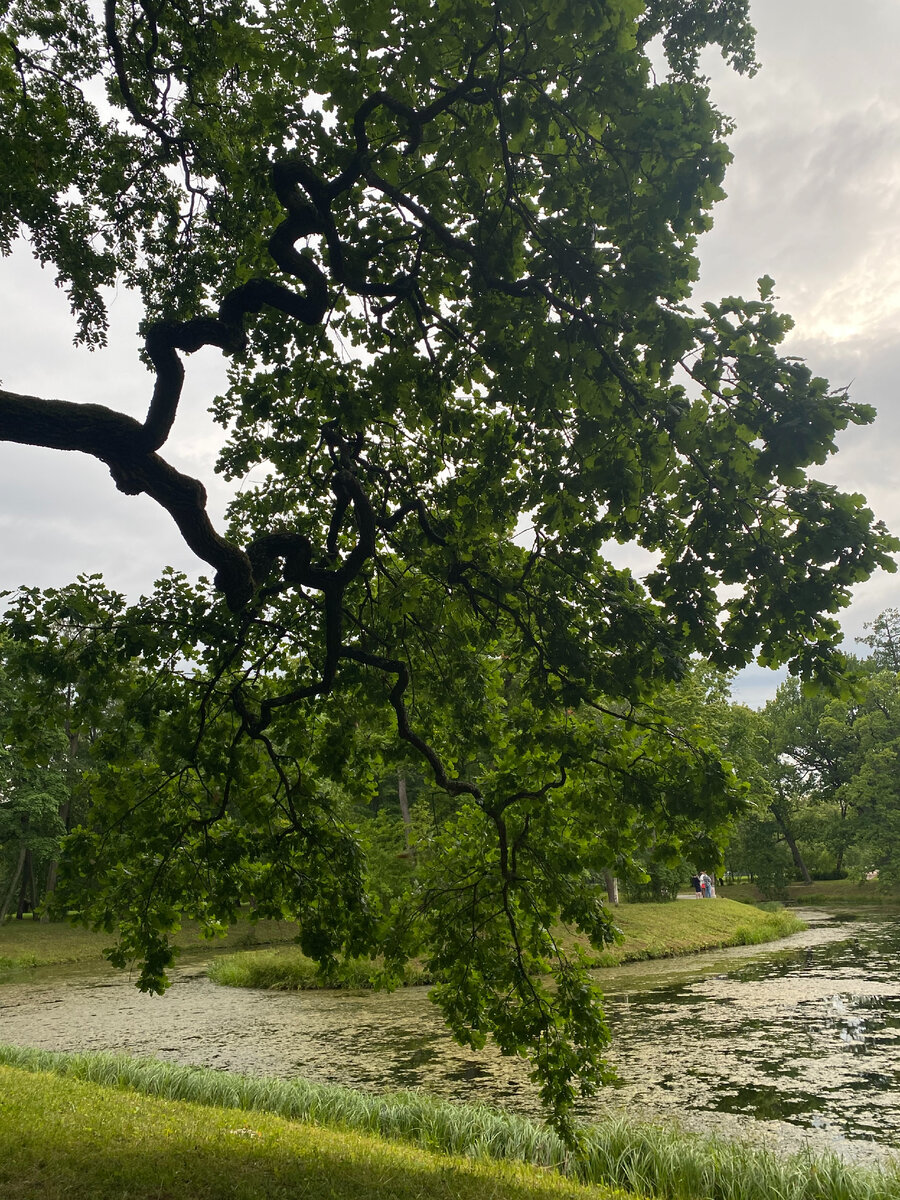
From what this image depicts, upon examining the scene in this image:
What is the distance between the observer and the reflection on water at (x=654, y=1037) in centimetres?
927

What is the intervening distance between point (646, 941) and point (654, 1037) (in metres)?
11.9

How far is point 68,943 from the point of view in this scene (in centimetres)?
2986

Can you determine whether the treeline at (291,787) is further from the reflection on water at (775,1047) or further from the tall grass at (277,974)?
the tall grass at (277,974)

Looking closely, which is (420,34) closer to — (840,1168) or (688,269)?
(688,269)

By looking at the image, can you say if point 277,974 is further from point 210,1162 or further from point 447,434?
point 447,434

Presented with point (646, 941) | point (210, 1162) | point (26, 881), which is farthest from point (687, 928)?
point (26, 881)

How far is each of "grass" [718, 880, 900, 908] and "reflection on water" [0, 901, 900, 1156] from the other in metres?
22.5

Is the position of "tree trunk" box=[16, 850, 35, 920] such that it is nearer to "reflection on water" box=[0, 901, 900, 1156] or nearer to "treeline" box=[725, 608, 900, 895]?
"reflection on water" box=[0, 901, 900, 1156]

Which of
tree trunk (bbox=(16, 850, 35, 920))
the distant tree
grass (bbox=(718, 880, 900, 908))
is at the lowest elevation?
grass (bbox=(718, 880, 900, 908))

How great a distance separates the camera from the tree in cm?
433

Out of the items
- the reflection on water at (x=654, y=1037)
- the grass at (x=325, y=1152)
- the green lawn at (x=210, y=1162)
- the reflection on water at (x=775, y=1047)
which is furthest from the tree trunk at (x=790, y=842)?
the green lawn at (x=210, y=1162)

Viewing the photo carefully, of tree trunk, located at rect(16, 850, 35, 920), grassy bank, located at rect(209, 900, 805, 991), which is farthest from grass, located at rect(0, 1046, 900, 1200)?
tree trunk, located at rect(16, 850, 35, 920)

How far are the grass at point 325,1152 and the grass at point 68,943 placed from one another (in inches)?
751

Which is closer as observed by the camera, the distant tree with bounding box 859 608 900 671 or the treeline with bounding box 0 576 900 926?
the treeline with bounding box 0 576 900 926
